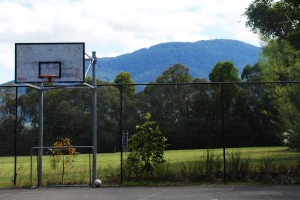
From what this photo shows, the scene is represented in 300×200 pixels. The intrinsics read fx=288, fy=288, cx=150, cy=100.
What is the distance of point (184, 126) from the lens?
10.3 meters

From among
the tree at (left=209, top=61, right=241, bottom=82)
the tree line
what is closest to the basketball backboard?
the tree line

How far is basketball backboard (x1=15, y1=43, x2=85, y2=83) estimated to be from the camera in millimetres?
8344

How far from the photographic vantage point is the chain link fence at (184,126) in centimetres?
855

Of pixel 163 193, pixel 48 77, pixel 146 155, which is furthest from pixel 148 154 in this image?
pixel 48 77

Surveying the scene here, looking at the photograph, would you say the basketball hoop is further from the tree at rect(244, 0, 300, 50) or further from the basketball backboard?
the tree at rect(244, 0, 300, 50)

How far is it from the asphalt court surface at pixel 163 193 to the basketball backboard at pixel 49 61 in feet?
10.1

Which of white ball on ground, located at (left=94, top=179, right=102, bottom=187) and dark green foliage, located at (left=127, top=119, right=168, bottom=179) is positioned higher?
dark green foliage, located at (left=127, top=119, right=168, bottom=179)

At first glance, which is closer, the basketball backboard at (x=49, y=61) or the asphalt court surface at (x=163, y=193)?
the asphalt court surface at (x=163, y=193)

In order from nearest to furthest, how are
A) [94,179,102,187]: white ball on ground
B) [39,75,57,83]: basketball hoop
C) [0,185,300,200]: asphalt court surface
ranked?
[0,185,300,200]: asphalt court surface → [94,179,102,187]: white ball on ground → [39,75,57,83]: basketball hoop

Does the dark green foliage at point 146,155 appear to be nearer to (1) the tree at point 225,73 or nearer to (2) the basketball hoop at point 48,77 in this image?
(2) the basketball hoop at point 48,77

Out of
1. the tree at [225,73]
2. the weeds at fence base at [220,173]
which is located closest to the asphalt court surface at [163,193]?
the weeds at fence base at [220,173]

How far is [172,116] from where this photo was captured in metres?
10.5

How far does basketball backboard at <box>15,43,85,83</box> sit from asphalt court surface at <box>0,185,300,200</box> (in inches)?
121

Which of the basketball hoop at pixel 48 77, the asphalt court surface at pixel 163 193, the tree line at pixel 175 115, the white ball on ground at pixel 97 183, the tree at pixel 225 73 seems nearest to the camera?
the asphalt court surface at pixel 163 193
